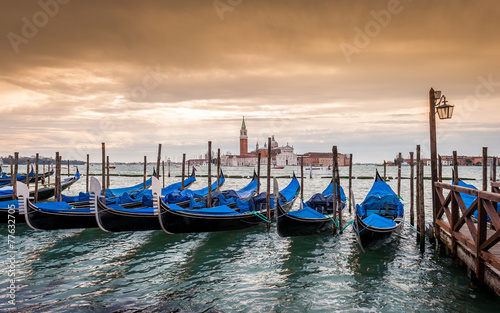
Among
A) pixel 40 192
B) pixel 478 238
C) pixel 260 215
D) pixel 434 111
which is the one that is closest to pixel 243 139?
pixel 40 192

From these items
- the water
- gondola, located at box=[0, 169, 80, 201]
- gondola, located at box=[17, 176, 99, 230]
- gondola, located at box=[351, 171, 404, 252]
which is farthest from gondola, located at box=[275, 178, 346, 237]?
gondola, located at box=[0, 169, 80, 201]

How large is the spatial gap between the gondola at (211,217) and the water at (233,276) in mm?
304

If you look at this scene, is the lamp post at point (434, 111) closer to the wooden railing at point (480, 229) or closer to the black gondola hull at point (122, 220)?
the wooden railing at point (480, 229)

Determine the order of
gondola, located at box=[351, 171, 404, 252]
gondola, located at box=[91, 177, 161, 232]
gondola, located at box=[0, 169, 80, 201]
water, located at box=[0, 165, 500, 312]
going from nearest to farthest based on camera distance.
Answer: water, located at box=[0, 165, 500, 312], gondola, located at box=[351, 171, 404, 252], gondola, located at box=[91, 177, 161, 232], gondola, located at box=[0, 169, 80, 201]

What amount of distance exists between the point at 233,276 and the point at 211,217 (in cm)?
213

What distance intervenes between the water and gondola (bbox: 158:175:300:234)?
12.0 inches

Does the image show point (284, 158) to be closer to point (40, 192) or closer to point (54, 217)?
point (40, 192)

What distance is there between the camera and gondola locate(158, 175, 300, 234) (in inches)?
252

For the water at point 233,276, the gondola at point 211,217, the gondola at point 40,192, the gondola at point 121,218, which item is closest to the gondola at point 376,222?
the water at point 233,276

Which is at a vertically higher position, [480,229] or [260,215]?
[480,229]

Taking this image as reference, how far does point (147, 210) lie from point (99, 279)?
2.39 meters

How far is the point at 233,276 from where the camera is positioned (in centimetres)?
496

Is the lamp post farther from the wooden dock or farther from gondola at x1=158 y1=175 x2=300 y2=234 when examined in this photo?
gondola at x1=158 y1=175 x2=300 y2=234

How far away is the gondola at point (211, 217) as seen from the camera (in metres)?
6.41
